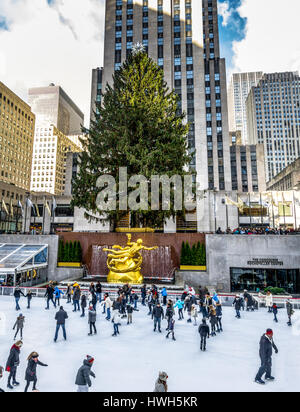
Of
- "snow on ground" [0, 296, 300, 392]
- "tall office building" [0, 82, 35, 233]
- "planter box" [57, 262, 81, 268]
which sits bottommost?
"snow on ground" [0, 296, 300, 392]

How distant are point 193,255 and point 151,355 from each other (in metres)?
15.5

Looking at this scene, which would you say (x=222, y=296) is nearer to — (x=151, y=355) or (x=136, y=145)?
(x=151, y=355)

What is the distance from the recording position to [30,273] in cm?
2355

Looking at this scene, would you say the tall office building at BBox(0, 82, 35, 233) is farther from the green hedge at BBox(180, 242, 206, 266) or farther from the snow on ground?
the snow on ground

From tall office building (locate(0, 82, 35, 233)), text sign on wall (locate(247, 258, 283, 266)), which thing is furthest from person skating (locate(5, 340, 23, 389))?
tall office building (locate(0, 82, 35, 233))

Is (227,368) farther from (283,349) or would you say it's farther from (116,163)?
(116,163)

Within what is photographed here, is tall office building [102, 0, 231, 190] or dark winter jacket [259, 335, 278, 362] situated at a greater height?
tall office building [102, 0, 231, 190]

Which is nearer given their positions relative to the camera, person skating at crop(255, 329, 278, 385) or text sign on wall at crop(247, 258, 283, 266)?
person skating at crop(255, 329, 278, 385)

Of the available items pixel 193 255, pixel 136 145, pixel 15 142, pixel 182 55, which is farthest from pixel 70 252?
pixel 15 142

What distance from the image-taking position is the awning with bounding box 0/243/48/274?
21375 millimetres

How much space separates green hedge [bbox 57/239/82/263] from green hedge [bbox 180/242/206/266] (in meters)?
9.71

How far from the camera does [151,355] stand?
942cm
